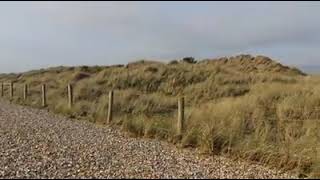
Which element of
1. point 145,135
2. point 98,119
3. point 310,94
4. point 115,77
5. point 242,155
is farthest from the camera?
point 115,77

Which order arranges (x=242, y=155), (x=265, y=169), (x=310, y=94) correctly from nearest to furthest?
(x=265, y=169) < (x=242, y=155) < (x=310, y=94)

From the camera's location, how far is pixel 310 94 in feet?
64.6

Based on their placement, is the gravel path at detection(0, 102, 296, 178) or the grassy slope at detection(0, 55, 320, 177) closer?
the gravel path at detection(0, 102, 296, 178)

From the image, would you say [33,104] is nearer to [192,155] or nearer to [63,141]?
[63,141]

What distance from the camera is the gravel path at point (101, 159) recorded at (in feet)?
27.4

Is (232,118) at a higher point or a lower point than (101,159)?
higher

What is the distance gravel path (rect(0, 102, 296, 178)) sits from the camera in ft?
27.4

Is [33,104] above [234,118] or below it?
below

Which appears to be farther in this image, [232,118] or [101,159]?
[232,118]

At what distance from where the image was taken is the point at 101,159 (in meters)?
9.62

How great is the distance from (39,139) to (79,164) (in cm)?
388

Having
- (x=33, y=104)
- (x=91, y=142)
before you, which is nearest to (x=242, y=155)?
(x=91, y=142)

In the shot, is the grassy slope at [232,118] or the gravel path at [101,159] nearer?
the gravel path at [101,159]

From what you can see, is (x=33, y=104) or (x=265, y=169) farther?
(x=33, y=104)
